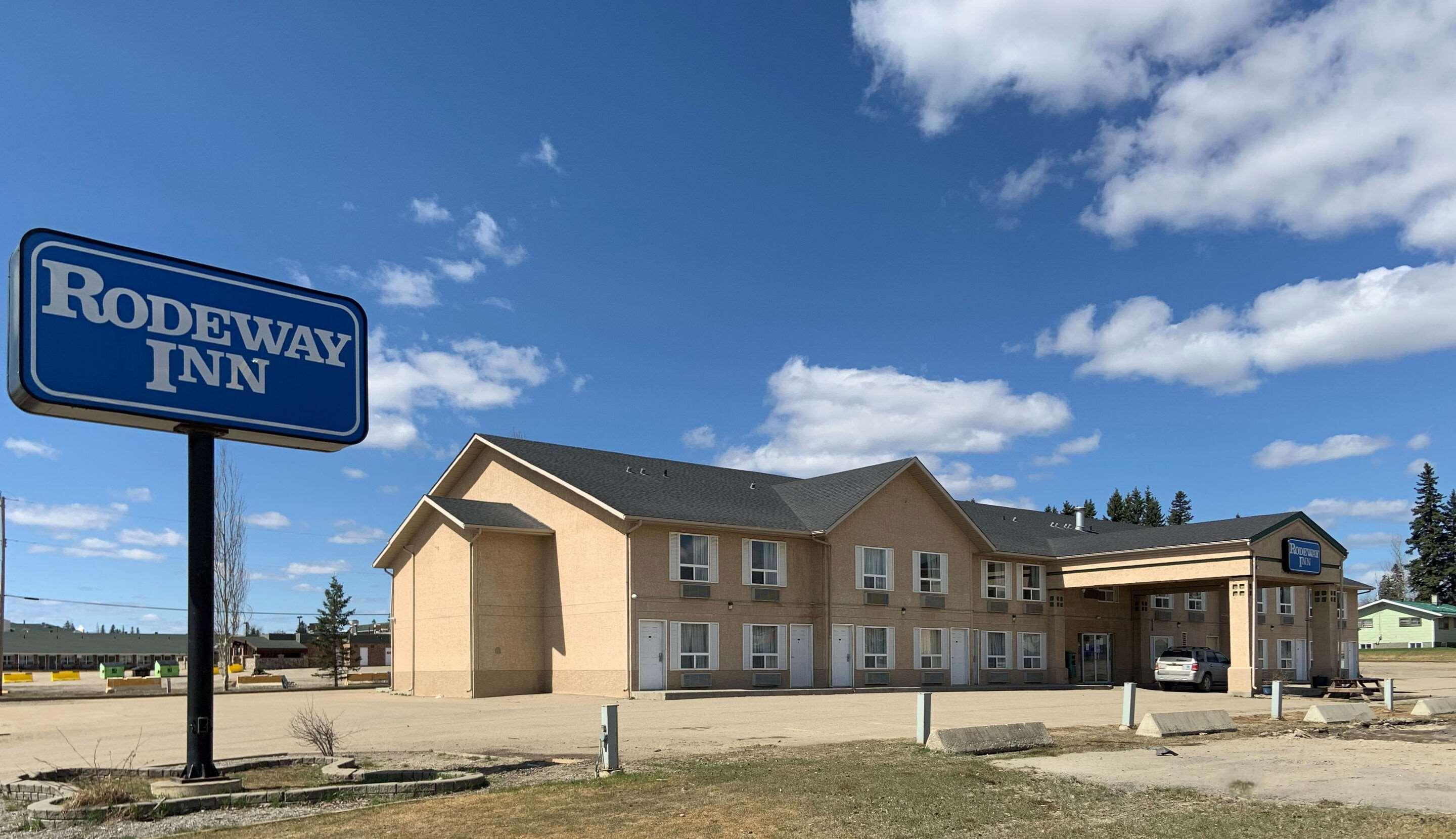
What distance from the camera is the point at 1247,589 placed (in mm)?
37938

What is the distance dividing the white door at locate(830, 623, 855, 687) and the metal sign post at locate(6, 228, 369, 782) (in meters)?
25.6

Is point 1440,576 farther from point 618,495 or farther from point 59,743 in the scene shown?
point 59,743

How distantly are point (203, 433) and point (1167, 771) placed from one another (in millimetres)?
12507

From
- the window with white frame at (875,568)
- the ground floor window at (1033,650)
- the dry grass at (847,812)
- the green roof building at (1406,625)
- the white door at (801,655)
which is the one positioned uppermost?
the window with white frame at (875,568)

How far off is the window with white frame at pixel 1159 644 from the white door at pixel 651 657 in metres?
26.2

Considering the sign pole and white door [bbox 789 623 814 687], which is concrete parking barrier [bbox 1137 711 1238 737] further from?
white door [bbox 789 623 814 687]

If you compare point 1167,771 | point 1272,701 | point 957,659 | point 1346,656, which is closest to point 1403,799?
point 1167,771

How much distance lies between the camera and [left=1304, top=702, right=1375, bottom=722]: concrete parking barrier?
21625mm

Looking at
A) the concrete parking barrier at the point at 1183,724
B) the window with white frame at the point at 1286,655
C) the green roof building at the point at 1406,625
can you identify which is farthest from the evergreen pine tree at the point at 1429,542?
the concrete parking barrier at the point at 1183,724

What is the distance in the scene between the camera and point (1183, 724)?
18.8 meters

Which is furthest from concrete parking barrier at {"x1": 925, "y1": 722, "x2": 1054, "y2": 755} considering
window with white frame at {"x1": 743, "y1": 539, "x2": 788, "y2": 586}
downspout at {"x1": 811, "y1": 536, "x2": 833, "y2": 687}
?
downspout at {"x1": 811, "y1": 536, "x2": 833, "y2": 687}

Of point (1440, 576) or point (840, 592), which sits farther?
point (1440, 576)

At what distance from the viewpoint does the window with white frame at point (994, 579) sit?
44.5 metres

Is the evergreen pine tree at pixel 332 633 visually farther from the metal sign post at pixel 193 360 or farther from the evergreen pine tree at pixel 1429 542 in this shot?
the evergreen pine tree at pixel 1429 542
